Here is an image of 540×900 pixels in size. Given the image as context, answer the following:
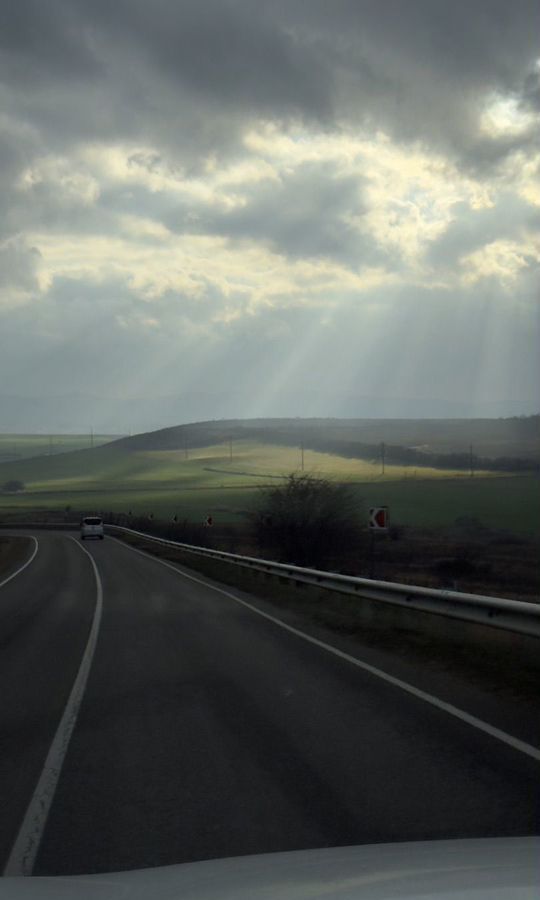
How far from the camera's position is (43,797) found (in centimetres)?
652

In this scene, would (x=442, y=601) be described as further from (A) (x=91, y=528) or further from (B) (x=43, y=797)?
(A) (x=91, y=528)

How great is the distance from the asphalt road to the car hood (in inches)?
26.6

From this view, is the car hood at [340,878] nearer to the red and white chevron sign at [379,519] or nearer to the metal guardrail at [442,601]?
the metal guardrail at [442,601]

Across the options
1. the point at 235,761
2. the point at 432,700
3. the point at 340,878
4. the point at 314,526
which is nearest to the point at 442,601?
the point at 432,700

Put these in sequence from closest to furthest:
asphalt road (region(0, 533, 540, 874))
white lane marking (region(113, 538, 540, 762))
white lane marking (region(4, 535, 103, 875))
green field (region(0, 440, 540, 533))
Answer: white lane marking (region(4, 535, 103, 875)), asphalt road (region(0, 533, 540, 874)), white lane marking (region(113, 538, 540, 762)), green field (region(0, 440, 540, 533))

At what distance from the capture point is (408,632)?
15094mm

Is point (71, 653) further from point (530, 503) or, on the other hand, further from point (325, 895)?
point (530, 503)

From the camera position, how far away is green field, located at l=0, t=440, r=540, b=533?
183ft

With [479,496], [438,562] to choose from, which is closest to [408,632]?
[438,562]

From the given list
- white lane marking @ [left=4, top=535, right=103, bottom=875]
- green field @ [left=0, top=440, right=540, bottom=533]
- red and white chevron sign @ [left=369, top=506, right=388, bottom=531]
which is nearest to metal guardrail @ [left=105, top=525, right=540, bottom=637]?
red and white chevron sign @ [left=369, top=506, right=388, bottom=531]

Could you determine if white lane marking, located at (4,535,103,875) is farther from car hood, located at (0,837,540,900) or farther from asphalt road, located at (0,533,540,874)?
car hood, located at (0,837,540,900)

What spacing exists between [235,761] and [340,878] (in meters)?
3.32

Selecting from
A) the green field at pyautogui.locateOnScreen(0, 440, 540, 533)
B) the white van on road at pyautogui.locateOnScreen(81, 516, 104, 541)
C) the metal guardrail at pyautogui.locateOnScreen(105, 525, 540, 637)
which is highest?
the green field at pyautogui.locateOnScreen(0, 440, 540, 533)

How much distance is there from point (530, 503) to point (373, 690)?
45764 millimetres
